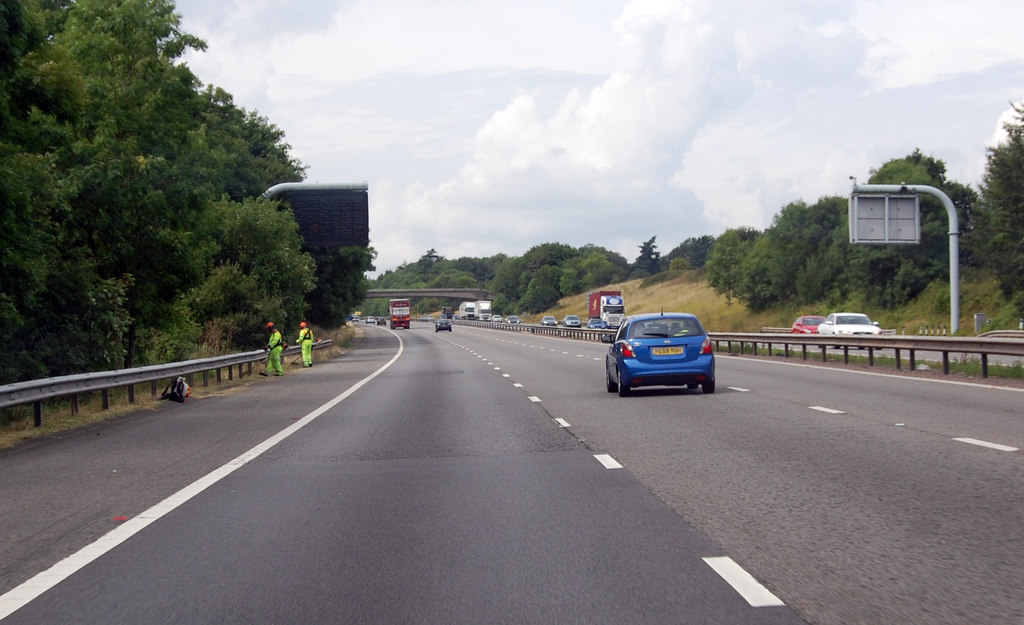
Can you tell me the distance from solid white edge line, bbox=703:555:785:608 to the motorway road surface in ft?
0.06

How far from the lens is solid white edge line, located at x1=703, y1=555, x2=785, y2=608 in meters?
5.59

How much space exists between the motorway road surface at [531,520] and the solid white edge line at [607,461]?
0.11 ft

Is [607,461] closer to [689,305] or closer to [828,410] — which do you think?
[828,410]

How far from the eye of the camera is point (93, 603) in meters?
5.87

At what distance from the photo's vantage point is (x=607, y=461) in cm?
1123

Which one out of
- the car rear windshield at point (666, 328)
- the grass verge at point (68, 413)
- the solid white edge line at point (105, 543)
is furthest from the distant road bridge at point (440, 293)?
the solid white edge line at point (105, 543)

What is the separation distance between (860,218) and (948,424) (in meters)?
27.5

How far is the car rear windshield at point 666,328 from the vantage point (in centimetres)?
1991

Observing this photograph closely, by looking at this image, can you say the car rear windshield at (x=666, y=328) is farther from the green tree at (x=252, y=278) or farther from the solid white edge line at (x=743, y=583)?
the green tree at (x=252, y=278)

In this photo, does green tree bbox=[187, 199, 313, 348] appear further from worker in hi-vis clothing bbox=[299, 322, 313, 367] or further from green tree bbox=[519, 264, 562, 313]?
green tree bbox=[519, 264, 562, 313]

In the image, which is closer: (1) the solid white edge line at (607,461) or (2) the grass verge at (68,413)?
(1) the solid white edge line at (607,461)

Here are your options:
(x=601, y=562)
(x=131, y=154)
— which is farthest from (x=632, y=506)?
(x=131, y=154)

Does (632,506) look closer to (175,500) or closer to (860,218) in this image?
(175,500)

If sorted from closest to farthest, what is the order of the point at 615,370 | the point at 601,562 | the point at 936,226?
1. the point at 601,562
2. the point at 615,370
3. the point at 936,226
